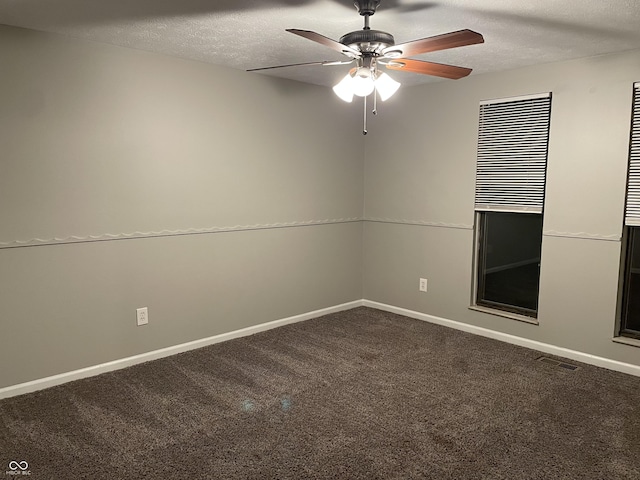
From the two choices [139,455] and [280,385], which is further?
[280,385]

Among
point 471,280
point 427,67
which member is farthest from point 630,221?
point 427,67

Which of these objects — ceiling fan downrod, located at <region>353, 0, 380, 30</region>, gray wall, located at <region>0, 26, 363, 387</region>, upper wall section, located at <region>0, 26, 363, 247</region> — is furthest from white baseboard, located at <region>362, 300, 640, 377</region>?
ceiling fan downrod, located at <region>353, 0, 380, 30</region>

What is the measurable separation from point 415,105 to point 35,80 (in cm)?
300

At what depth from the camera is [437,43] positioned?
7.13 feet

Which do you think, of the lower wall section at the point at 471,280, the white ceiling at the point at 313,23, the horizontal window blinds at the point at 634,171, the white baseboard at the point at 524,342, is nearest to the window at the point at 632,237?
the horizontal window blinds at the point at 634,171

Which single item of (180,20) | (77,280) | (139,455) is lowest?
(139,455)

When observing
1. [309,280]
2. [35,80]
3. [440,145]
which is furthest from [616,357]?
[35,80]

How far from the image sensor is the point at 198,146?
144 inches

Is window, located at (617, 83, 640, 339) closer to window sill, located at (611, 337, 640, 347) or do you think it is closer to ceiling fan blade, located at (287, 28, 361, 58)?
window sill, located at (611, 337, 640, 347)

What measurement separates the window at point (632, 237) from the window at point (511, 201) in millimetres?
563

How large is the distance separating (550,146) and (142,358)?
338 centimetres

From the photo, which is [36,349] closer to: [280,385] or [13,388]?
[13,388]

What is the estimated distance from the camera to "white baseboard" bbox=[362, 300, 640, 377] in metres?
3.42

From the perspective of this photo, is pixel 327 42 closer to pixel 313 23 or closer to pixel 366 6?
pixel 366 6
